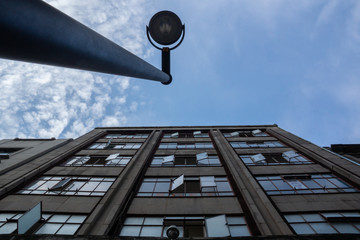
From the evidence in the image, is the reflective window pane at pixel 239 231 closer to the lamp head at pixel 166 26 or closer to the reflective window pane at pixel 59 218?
the reflective window pane at pixel 59 218

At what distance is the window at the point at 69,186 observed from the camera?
1549 centimetres

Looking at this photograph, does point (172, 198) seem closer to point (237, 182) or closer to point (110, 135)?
point (237, 182)

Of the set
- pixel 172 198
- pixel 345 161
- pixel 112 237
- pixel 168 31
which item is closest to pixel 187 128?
pixel 172 198

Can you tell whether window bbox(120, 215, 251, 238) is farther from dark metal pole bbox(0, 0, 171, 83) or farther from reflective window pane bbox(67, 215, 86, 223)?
dark metal pole bbox(0, 0, 171, 83)

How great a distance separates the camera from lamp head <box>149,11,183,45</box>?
6371 millimetres

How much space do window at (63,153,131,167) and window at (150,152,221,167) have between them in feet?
10.7

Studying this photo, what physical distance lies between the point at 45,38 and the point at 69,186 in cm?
1756

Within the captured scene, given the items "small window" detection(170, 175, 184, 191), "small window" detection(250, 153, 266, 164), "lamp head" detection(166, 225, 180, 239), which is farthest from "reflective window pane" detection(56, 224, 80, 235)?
"small window" detection(250, 153, 266, 164)

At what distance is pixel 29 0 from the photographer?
1849 mm

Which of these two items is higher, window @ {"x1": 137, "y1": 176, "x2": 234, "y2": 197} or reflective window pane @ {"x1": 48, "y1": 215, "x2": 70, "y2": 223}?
window @ {"x1": 137, "y1": 176, "x2": 234, "y2": 197}

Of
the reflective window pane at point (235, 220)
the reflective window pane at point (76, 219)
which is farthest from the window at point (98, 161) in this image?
the reflective window pane at point (235, 220)

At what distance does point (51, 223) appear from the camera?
12391 millimetres

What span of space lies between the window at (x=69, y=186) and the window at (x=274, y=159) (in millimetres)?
13475

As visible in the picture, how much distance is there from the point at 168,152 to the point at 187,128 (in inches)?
333
